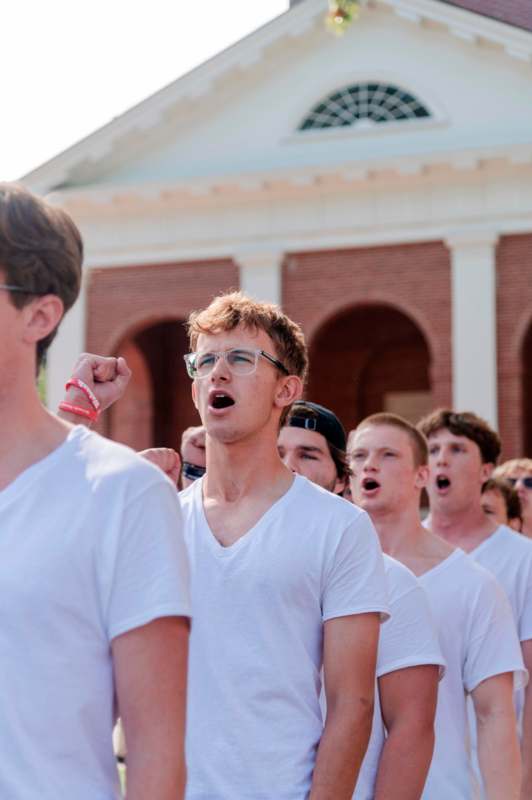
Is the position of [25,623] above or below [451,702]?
above

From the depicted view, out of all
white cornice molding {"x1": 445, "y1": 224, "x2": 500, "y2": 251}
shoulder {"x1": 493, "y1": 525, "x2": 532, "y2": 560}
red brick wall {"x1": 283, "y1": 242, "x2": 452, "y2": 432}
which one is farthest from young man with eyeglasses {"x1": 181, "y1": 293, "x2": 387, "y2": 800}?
white cornice molding {"x1": 445, "y1": 224, "x2": 500, "y2": 251}

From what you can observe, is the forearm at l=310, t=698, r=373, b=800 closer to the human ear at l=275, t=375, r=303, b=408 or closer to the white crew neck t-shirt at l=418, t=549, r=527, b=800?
the human ear at l=275, t=375, r=303, b=408

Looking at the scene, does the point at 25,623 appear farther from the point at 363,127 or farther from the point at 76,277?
the point at 363,127

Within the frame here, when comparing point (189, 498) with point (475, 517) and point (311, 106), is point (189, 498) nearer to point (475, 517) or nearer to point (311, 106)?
point (475, 517)

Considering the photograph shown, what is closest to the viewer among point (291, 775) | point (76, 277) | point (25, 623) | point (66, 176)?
point (25, 623)

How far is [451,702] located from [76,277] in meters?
2.77

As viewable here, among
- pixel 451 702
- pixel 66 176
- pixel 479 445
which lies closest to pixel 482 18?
pixel 66 176

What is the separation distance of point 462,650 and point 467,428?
2.05 metres

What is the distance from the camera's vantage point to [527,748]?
5.63m

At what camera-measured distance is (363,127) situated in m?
21.6

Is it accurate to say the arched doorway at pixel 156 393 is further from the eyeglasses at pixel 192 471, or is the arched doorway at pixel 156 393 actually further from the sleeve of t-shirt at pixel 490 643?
the sleeve of t-shirt at pixel 490 643

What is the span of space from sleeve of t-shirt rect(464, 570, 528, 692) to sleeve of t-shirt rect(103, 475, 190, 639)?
107 inches

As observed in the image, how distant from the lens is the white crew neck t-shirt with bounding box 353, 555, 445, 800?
3789 mm

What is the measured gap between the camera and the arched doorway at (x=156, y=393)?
1009 inches
